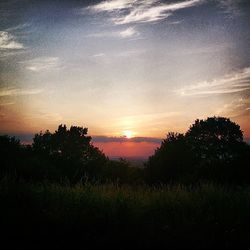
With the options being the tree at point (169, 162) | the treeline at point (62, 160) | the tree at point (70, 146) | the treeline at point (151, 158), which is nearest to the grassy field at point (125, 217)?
the treeline at point (62, 160)

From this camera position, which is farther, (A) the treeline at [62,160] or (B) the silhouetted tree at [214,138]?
(B) the silhouetted tree at [214,138]

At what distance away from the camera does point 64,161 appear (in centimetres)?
5344

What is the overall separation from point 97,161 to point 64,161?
7194mm

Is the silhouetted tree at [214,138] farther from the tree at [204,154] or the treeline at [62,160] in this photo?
the treeline at [62,160]

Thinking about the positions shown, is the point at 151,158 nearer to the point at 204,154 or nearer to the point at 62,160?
the point at 204,154

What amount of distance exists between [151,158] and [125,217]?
126ft

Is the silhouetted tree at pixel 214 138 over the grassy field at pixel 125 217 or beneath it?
over

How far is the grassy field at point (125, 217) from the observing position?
10.2 metres

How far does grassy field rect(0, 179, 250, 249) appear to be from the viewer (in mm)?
10219

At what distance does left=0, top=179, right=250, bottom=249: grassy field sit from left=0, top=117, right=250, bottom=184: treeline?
23298 millimetres

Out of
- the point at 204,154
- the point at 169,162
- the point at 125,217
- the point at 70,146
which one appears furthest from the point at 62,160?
the point at 125,217

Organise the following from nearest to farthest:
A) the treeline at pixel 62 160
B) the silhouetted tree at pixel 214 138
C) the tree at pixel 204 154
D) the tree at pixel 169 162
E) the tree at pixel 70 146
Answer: the tree at pixel 204 154 → the treeline at pixel 62 160 → the tree at pixel 169 162 → the silhouetted tree at pixel 214 138 → the tree at pixel 70 146

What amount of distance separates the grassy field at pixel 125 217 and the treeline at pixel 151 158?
23298 mm

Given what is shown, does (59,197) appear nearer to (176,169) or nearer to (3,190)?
(3,190)
